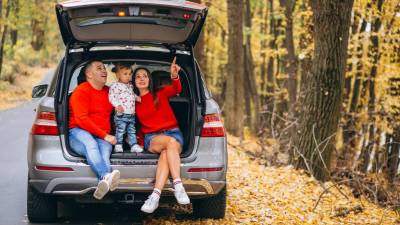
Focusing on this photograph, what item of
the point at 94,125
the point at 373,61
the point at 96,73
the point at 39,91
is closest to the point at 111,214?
the point at 94,125

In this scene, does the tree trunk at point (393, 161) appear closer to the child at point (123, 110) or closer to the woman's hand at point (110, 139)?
the child at point (123, 110)

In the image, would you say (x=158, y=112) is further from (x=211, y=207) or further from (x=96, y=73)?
(x=211, y=207)

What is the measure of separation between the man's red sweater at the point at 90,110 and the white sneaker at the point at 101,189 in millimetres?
668

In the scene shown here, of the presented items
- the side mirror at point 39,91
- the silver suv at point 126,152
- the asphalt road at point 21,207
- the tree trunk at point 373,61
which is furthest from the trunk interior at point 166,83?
the tree trunk at point 373,61

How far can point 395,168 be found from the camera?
46.1 ft

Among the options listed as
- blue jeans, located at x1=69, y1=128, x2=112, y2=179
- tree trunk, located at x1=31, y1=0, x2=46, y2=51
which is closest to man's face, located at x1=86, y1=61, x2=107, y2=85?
blue jeans, located at x1=69, y1=128, x2=112, y2=179

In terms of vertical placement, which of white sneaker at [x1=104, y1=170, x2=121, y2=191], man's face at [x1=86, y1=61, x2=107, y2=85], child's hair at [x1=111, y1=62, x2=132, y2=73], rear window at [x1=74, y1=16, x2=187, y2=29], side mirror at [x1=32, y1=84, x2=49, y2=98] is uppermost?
rear window at [x1=74, y1=16, x2=187, y2=29]

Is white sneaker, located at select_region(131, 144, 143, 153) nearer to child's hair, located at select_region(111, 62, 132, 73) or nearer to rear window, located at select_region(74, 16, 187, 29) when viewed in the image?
child's hair, located at select_region(111, 62, 132, 73)

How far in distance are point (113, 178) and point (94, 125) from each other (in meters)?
0.74

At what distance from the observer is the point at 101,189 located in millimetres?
5480

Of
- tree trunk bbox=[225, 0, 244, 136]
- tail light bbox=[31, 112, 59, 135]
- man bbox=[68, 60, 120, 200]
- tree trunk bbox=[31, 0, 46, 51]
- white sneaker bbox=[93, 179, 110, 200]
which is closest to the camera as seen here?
white sneaker bbox=[93, 179, 110, 200]

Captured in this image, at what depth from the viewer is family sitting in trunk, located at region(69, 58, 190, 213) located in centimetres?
567

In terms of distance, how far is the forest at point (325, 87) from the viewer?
9.65 m

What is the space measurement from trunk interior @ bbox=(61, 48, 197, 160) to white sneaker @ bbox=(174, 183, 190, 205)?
0.37m
